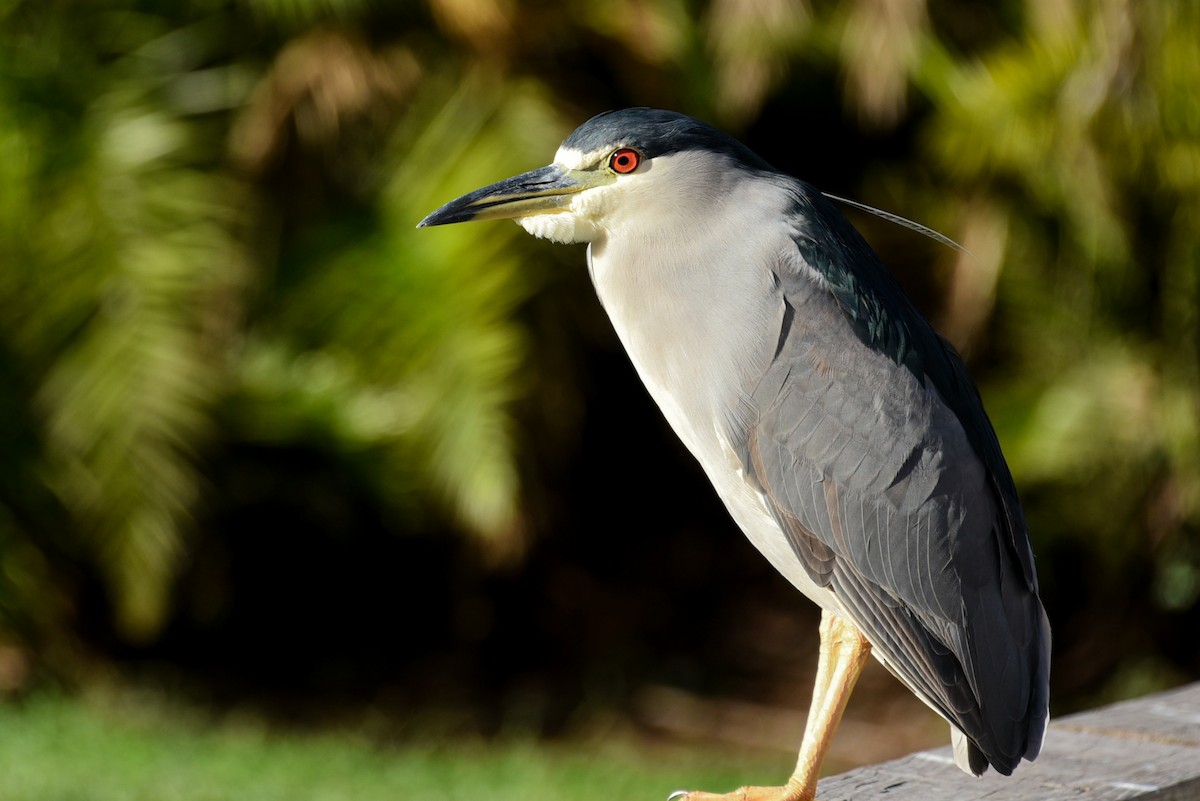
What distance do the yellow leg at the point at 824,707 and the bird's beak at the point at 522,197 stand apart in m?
0.95

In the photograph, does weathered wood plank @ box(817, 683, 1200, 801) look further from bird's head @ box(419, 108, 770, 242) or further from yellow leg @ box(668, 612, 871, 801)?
bird's head @ box(419, 108, 770, 242)

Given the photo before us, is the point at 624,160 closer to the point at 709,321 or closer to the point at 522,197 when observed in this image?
the point at 522,197

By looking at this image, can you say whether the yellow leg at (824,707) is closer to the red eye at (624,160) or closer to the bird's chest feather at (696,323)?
the bird's chest feather at (696,323)

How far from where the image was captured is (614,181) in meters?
2.66

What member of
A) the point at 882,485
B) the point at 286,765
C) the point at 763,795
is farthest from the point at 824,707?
the point at 286,765

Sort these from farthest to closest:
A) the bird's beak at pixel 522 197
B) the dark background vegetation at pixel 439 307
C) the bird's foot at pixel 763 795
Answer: the dark background vegetation at pixel 439 307
the bird's beak at pixel 522 197
the bird's foot at pixel 763 795

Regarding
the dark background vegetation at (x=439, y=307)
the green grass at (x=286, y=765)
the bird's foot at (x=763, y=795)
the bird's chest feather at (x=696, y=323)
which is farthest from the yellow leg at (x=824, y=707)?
the dark background vegetation at (x=439, y=307)

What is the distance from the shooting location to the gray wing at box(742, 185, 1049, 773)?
2516mm

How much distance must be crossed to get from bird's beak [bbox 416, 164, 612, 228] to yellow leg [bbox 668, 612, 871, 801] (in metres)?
0.95

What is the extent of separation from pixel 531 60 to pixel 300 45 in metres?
1.08

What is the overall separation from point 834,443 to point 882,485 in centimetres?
12

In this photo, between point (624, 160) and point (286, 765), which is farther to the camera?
point (286, 765)

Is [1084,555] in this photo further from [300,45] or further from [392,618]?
[300,45]

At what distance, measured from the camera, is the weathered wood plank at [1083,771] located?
2479mm
